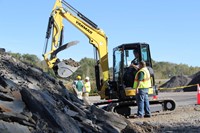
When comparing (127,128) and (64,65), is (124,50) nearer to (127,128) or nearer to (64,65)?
(64,65)

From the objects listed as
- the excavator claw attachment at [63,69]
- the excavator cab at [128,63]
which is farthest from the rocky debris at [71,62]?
the excavator cab at [128,63]

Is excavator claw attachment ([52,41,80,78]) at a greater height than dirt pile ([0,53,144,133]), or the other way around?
excavator claw attachment ([52,41,80,78])

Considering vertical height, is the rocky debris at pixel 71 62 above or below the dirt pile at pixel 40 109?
above

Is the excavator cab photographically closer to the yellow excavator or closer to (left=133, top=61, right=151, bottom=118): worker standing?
the yellow excavator

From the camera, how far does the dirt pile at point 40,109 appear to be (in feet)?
22.5

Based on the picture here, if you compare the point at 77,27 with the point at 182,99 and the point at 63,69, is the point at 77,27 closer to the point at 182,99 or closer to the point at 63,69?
the point at 63,69

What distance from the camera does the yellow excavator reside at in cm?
1463

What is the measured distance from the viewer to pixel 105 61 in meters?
16.3

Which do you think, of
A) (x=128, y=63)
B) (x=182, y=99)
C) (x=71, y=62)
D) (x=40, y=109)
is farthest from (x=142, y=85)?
(x=182, y=99)

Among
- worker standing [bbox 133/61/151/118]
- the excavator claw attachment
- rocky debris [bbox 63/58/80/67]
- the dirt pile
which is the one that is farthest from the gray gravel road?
the dirt pile

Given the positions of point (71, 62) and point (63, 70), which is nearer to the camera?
point (63, 70)

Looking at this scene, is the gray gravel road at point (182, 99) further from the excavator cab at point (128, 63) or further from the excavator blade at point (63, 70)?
the excavator blade at point (63, 70)

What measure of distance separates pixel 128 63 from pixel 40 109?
7830mm

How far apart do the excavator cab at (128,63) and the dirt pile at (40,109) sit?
4485 millimetres
